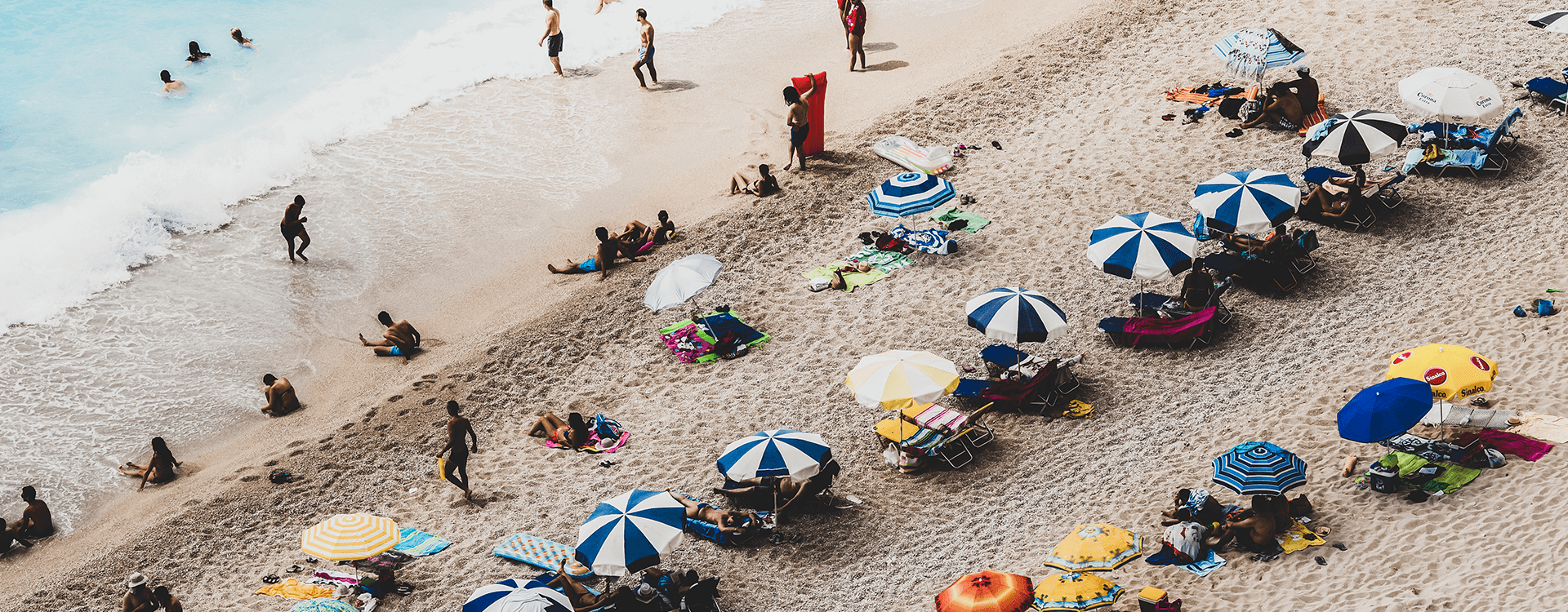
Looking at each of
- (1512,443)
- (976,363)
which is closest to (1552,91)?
(1512,443)

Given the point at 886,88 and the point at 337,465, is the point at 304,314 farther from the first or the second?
the point at 886,88

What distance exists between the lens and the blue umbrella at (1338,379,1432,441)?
34.8 feet

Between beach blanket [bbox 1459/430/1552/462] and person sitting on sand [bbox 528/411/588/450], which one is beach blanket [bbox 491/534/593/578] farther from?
beach blanket [bbox 1459/430/1552/462]

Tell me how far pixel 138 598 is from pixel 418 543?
9.26 ft

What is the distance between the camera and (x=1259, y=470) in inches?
429

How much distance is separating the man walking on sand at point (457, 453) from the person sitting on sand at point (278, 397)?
3.32 m

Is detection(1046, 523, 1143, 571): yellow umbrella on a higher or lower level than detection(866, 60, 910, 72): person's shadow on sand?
lower

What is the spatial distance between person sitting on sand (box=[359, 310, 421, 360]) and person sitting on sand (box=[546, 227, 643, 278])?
257 centimetres

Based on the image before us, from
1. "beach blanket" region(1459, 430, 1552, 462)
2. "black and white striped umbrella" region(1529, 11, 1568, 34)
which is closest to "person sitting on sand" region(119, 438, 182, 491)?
"beach blanket" region(1459, 430, 1552, 462)

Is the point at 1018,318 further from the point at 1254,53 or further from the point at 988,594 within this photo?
the point at 1254,53

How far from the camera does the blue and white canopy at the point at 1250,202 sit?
575 inches

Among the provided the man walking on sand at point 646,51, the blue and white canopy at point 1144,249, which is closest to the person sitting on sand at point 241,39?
the man walking on sand at point 646,51

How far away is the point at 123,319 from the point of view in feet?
59.1

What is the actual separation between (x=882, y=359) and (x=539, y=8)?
61.2 feet
